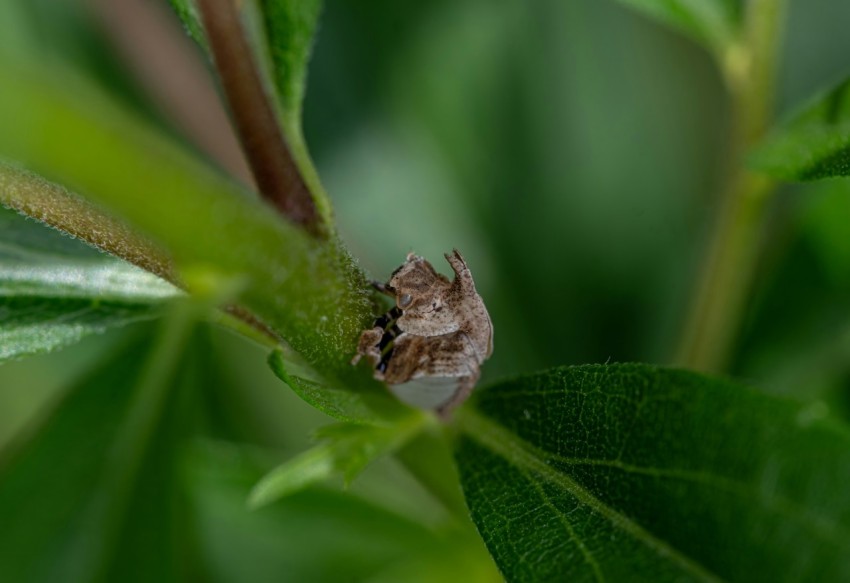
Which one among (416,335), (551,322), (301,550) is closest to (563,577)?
(416,335)

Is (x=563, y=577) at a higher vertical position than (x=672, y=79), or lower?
lower

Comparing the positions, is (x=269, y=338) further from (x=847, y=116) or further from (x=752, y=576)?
(x=847, y=116)

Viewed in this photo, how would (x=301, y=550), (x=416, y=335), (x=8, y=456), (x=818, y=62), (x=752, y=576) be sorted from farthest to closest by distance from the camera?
(x=818, y=62) → (x=301, y=550) → (x=8, y=456) → (x=416, y=335) → (x=752, y=576)

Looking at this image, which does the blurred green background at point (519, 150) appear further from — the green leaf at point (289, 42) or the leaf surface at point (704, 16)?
the green leaf at point (289, 42)

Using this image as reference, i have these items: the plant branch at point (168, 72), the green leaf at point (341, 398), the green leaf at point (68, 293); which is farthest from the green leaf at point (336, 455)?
the plant branch at point (168, 72)

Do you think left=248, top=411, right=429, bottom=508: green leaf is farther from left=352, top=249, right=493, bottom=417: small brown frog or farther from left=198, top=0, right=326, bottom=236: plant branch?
left=198, top=0, right=326, bottom=236: plant branch

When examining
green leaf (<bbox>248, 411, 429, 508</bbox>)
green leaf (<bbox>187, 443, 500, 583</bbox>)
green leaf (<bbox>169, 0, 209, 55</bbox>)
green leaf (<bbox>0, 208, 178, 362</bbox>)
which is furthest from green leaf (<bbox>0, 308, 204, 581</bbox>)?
green leaf (<bbox>169, 0, 209, 55</bbox>)

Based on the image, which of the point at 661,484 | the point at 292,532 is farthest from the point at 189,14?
the point at 292,532
